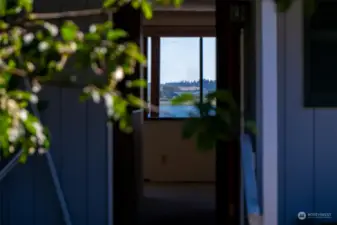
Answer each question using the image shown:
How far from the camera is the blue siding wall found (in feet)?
13.6

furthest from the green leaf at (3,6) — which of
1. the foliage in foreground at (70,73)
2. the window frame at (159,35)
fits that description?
the window frame at (159,35)

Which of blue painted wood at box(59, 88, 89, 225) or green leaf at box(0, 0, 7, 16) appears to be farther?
blue painted wood at box(59, 88, 89, 225)

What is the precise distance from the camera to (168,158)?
8672 millimetres

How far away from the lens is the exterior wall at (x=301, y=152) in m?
4.15

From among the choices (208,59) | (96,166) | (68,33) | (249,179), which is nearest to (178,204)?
(96,166)

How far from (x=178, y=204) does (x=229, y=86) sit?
104 inches

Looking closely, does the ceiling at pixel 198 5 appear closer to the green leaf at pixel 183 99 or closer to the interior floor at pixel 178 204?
the interior floor at pixel 178 204

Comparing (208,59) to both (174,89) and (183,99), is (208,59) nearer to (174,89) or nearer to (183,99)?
(174,89)

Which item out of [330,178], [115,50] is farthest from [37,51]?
[330,178]

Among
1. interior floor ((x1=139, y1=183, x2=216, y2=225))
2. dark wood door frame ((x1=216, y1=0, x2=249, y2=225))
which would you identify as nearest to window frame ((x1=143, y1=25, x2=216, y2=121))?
interior floor ((x1=139, y1=183, x2=216, y2=225))

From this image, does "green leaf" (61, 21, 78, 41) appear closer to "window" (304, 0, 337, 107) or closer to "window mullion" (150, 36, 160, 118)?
"window" (304, 0, 337, 107)

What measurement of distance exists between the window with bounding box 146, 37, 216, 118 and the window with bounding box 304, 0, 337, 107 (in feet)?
14.9

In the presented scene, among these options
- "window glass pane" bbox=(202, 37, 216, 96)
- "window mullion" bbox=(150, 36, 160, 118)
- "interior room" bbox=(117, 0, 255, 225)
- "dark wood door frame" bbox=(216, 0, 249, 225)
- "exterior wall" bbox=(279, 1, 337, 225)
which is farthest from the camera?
"window glass pane" bbox=(202, 37, 216, 96)

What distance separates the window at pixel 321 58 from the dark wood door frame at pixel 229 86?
476 mm
